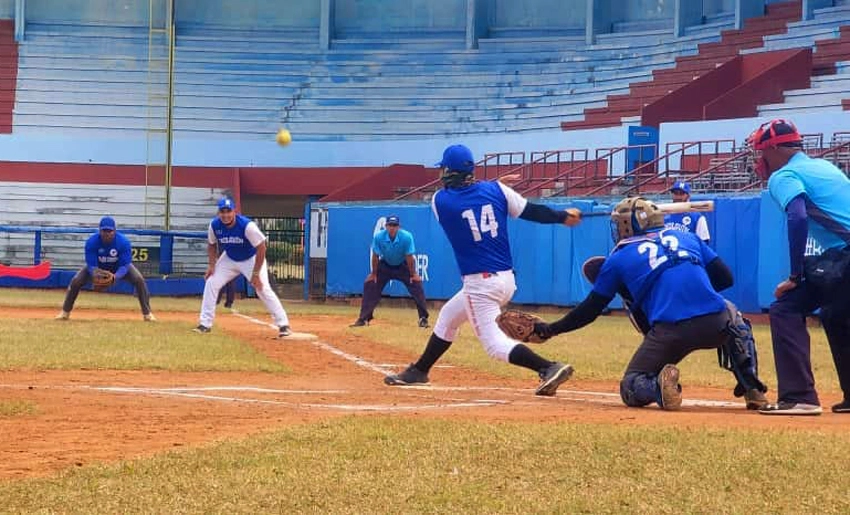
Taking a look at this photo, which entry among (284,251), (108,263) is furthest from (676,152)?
(284,251)

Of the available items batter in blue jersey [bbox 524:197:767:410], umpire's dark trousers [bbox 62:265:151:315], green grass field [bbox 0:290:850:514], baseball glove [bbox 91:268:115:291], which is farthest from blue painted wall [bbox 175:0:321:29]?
green grass field [bbox 0:290:850:514]

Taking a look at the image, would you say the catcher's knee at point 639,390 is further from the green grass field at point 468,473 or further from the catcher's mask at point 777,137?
the catcher's mask at point 777,137

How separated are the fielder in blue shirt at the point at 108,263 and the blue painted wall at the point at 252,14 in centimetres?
2776

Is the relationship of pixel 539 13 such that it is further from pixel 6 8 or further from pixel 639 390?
pixel 639 390

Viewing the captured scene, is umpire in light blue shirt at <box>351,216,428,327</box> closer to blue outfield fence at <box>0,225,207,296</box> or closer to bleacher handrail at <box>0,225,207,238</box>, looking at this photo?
blue outfield fence at <box>0,225,207,296</box>

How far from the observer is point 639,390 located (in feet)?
31.3

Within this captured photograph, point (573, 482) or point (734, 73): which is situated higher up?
point (734, 73)

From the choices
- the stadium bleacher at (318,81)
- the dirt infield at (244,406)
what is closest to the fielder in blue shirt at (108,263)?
the dirt infield at (244,406)

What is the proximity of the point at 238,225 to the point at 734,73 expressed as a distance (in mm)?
21179

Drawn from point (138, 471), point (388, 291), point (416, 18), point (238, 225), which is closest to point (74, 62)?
point (416, 18)

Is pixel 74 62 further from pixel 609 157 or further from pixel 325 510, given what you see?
pixel 325 510

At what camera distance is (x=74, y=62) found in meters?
45.4

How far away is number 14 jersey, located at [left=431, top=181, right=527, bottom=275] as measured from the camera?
409 inches

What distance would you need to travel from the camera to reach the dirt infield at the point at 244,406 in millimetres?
7609
